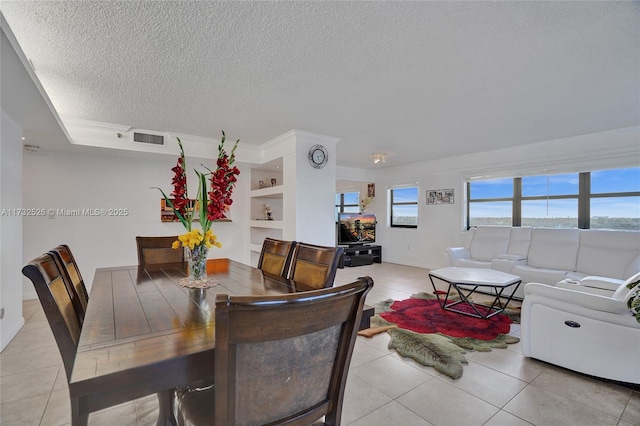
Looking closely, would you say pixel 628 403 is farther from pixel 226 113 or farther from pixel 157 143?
pixel 157 143

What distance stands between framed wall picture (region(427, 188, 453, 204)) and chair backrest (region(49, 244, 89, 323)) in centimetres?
605

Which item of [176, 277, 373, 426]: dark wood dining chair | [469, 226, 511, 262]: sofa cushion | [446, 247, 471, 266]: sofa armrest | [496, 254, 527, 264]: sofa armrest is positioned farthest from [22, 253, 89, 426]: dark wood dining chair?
[469, 226, 511, 262]: sofa cushion

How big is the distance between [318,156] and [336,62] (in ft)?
6.90

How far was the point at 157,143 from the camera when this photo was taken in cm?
422

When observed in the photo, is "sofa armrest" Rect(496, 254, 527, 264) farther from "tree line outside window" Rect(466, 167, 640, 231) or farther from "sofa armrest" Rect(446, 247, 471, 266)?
"tree line outside window" Rect(466, 167, 640, 231)

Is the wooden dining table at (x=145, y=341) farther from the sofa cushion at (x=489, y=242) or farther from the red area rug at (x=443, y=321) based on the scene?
the sofa cushion at (x=489, y=242)

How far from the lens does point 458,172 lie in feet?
19.6

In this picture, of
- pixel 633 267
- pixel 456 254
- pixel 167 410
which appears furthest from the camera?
pixel 456 254

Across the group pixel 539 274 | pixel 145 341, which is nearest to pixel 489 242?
pixel 539 274

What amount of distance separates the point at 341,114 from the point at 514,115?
2.09 meters

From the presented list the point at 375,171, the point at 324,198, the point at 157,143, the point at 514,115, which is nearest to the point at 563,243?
the point at 514,115

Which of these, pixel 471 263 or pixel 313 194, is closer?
pixel 313 194

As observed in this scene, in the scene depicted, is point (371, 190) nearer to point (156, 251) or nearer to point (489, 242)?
point (489, 242)

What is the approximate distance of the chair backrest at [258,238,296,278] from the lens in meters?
2.23
